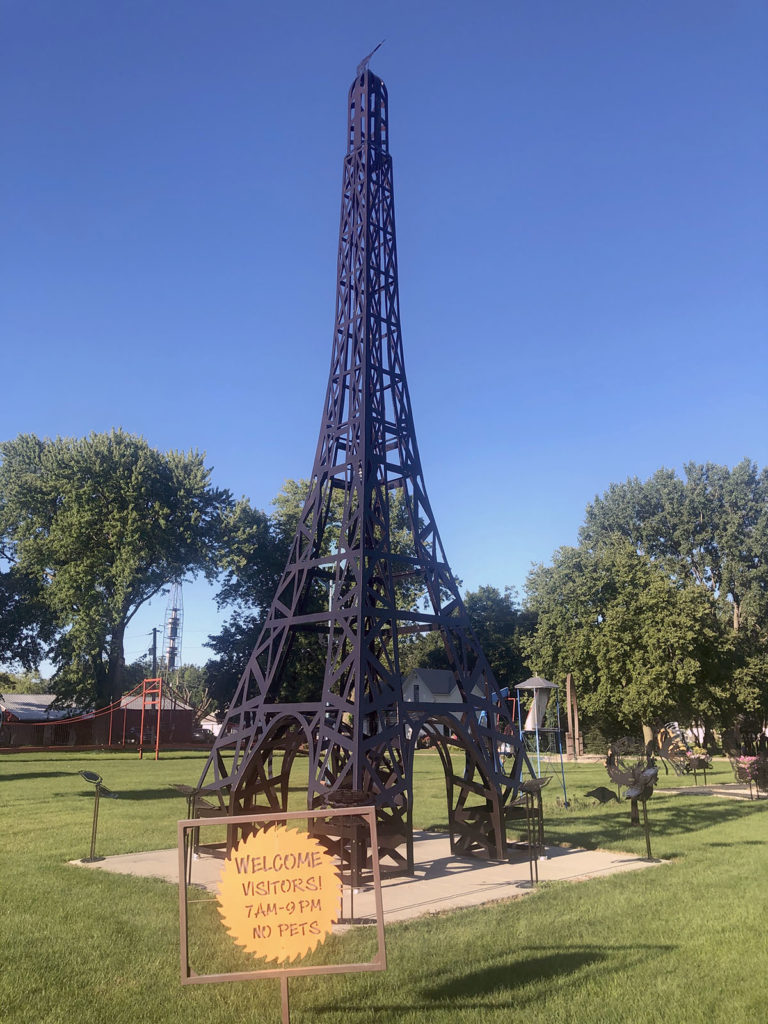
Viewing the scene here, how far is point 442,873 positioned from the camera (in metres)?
10.5

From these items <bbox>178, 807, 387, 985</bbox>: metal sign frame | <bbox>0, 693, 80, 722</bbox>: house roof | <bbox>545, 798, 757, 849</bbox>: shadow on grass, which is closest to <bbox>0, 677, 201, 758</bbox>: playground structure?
<bbox>0, 693, 80, 722</bbox>: house roof

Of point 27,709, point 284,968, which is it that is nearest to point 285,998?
point 284,968

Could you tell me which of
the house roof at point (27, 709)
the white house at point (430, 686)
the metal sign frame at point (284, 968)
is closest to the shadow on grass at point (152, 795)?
the metal sign frame at point (284, 968)

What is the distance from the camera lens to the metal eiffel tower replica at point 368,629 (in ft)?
35.0

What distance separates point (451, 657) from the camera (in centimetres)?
1218

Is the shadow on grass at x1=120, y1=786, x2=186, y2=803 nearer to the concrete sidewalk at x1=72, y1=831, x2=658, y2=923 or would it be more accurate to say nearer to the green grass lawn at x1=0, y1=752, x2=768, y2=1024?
the green grass lawn at x1=0, y1=752, x2=768, y2=1024

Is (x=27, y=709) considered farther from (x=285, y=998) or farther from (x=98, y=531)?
(x=285, y=998)

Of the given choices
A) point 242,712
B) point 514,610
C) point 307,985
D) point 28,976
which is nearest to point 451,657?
point 242,712

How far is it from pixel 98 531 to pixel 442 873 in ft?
113

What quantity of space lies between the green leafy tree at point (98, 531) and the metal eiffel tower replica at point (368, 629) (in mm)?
27633

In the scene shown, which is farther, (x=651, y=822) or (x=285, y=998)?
(x=651, y=822)

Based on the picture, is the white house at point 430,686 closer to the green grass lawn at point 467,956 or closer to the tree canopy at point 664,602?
the tree canopy at point 664,602

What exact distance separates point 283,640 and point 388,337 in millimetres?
5827

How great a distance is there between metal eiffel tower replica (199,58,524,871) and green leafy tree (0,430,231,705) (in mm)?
27633
